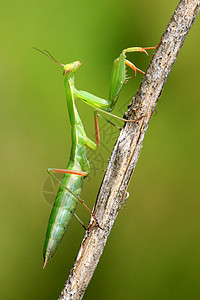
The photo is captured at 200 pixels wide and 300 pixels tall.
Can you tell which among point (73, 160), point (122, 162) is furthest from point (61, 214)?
point (122, 162)

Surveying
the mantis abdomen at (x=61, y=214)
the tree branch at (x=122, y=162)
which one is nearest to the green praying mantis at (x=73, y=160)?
the mantis abdomen at (x=61, y=214)

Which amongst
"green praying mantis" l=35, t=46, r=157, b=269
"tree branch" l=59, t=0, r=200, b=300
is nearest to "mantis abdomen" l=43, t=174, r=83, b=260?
"green praying mantis" l=35, t=46, r=157, b=269

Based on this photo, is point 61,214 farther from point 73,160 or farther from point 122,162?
point 122,162

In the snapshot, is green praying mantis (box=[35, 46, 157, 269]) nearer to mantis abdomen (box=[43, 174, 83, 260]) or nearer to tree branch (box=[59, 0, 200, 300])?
mantis abdomen (box=[43, 174, 83, 260])

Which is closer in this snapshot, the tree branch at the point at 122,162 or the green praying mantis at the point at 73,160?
the tree branch at the point at 122,162

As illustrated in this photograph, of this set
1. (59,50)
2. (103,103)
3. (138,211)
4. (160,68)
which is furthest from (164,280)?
(59,50)

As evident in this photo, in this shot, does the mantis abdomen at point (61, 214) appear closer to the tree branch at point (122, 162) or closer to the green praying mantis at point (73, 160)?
the green praying mantis at point (73, 160)
